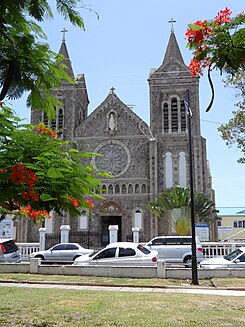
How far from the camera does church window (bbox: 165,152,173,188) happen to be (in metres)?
36.3

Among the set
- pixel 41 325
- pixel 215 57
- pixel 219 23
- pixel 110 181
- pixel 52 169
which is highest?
pixel 110 181

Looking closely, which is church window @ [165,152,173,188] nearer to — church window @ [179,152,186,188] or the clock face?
church window @ [179,152,186,188]

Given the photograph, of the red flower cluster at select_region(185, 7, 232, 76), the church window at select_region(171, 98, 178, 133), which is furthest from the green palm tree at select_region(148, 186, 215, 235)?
the red flower cluster at select_region(185, 7, 232, 76)

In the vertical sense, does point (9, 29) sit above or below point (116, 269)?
above

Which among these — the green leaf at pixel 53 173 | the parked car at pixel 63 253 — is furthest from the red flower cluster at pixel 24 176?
the parked car at pixel 63 253

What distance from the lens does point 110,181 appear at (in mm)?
36250

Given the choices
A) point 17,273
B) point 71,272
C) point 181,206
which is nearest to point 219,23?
point 71,272

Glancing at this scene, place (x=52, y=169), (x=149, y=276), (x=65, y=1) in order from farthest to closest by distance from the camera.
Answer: (x=149, y=276)
(x=52, y=169)
(x=65, y=1)

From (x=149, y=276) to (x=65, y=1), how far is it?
12.7 meters

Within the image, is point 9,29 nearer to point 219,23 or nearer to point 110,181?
point 219,23

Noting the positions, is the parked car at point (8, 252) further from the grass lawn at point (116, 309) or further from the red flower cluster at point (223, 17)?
the red flower cluster at point (223, 17)

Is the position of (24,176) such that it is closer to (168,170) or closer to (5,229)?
(5,229)

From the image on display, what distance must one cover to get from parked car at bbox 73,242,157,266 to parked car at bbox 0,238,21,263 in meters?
3.95

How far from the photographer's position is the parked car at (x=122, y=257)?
16.9 m
